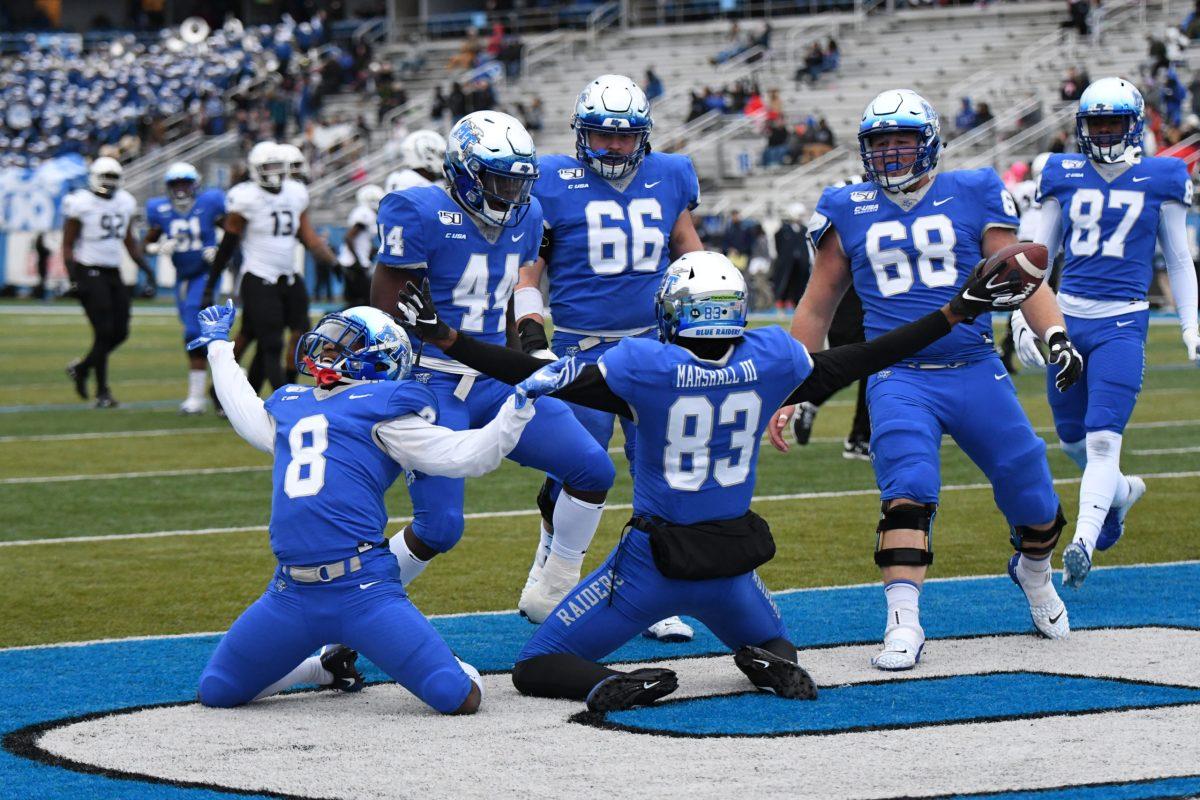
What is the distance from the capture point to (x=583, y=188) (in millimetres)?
6707

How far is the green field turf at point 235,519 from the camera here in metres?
7.04

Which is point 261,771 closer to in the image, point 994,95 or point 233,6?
point 994,95

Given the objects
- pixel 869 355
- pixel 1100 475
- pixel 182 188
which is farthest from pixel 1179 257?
pixel 182 188

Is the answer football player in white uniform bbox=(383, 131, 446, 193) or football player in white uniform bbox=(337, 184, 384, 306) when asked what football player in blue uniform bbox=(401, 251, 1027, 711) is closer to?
football player in white uniform bbox=(383, 131, 446, 193)

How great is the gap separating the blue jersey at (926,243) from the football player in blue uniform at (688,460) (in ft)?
2.39

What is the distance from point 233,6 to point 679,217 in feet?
146

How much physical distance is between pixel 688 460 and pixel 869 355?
26.0 inches

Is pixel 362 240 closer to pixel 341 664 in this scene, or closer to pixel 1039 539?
pixel 1039 539

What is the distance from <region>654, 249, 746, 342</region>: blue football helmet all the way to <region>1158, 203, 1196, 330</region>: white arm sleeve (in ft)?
9.50

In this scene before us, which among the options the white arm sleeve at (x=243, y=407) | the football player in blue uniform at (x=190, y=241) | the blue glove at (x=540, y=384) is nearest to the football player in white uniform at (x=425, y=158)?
the football player in blue uniform at (x=190, y=241)

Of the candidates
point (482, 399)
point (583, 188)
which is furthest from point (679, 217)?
point (482, 399)

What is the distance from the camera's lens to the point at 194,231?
563 inches

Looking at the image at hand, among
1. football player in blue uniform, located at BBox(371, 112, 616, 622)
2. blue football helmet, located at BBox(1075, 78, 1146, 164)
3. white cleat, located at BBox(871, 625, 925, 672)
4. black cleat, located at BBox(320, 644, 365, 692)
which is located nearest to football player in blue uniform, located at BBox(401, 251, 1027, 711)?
white cleat, located at BBox(871, 625, 925, 672)

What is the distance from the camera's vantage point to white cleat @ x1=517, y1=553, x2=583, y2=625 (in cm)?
641
